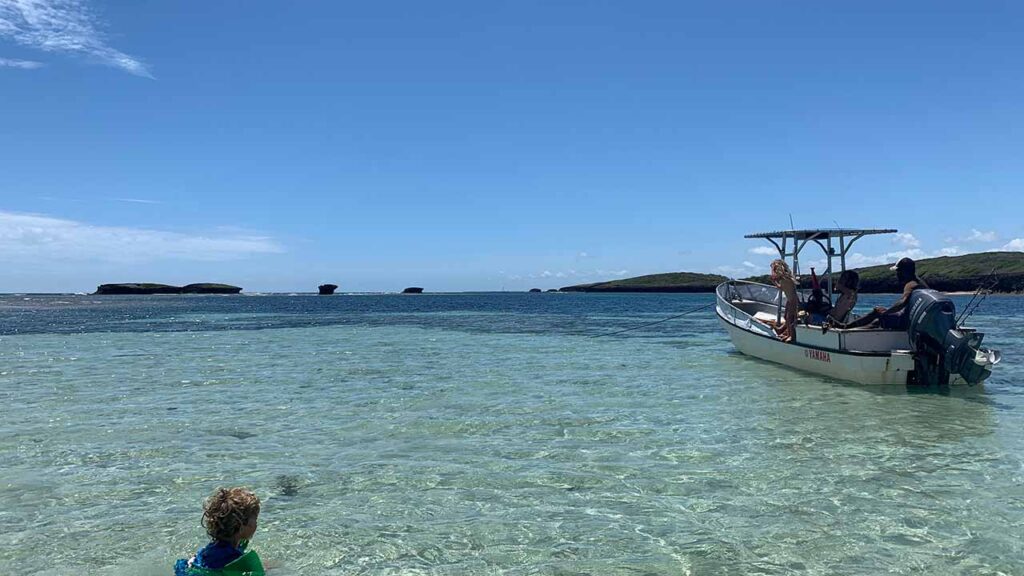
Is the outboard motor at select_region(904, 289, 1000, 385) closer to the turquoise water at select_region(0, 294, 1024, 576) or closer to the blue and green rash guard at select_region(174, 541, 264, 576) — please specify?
the turquoise water at select_region(0, 294, 1024, 576)

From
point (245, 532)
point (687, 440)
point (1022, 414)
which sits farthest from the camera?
point (1022, 414)

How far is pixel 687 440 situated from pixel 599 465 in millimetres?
2591

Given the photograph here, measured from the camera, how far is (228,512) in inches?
181

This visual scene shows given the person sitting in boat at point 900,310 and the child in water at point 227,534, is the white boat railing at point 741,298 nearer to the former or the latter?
the person sitting in boat at point 900,310

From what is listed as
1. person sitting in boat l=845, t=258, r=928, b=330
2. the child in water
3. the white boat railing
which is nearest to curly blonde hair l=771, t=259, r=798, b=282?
person sitting in boat l=845, t=258, r=928, b=330

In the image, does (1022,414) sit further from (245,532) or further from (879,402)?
(245,532)

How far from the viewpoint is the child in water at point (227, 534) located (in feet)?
15.1

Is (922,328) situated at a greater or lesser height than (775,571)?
greater

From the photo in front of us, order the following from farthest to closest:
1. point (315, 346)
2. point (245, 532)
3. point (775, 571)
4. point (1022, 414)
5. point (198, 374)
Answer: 1. point (315, 346)
2. point (198, 374)
3. point (1022, 414)
4. point (775, 571)
5. point (245, 532)

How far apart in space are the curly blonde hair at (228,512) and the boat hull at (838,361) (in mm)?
19098

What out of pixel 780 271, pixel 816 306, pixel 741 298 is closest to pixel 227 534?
pixel 780 271

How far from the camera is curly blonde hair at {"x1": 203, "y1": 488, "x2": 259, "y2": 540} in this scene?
15.0 feet

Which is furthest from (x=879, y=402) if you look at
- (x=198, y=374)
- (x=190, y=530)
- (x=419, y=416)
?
(x=198, y=374)

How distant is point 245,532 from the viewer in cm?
468
